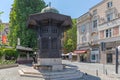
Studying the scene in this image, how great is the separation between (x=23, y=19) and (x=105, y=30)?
16336 mm

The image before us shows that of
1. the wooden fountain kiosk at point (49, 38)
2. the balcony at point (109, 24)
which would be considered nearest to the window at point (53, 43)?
the wooden fountain kiosk at point (49, 38)

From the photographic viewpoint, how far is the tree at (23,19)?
1447 inches

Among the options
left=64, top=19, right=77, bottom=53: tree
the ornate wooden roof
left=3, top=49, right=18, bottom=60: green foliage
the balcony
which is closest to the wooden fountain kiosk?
the ornate wooden roof

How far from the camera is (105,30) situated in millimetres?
39938

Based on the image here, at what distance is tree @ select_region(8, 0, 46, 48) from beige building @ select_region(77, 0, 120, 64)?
42.0 ft

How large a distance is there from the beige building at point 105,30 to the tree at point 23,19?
12.8 m

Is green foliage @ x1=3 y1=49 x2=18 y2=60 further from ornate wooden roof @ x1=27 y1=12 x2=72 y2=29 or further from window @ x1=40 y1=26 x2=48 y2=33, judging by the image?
window @ x1=40 y1=26 x2=48 y2=33

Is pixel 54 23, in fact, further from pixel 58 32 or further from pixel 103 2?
pixel 103 2

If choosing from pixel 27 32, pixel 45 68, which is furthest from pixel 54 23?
pixel 27 32

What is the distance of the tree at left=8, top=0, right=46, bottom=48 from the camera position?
121 feet

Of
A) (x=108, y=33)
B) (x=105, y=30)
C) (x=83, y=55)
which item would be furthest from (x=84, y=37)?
(x=108, y=33)

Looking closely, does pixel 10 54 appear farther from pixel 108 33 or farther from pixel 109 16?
pixel 109 16

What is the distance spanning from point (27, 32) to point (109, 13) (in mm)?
16932

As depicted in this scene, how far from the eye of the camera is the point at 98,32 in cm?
4294
